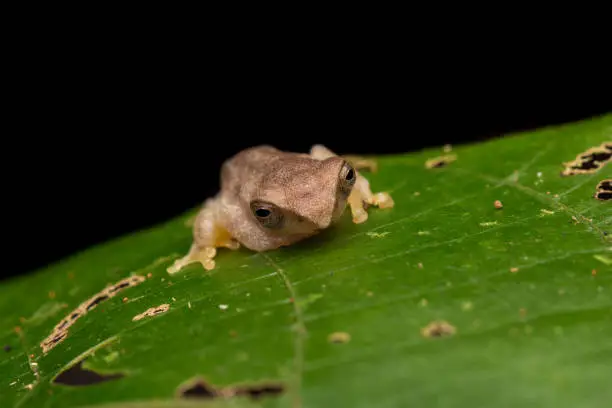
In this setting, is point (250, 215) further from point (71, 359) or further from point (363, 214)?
point (71, 359)

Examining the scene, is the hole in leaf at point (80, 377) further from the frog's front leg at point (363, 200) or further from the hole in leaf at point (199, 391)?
the frog's front leg at point (363, 200)

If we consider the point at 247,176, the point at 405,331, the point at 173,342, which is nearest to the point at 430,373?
the point at 405,331

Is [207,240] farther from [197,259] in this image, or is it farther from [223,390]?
[223,390]

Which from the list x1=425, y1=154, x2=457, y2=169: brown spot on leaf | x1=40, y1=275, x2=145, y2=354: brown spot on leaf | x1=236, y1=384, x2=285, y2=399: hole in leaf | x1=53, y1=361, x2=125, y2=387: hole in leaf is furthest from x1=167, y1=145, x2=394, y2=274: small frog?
x1=236, y1=384, x2=285, y2=399: hole in leaf

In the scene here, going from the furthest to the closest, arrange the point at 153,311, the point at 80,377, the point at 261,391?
the point at 153,311
the point at 80,377
the point at 261,391

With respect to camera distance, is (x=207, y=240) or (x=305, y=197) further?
(x=207, y=240)

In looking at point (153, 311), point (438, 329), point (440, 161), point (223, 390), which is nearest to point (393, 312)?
point (438, 329)
